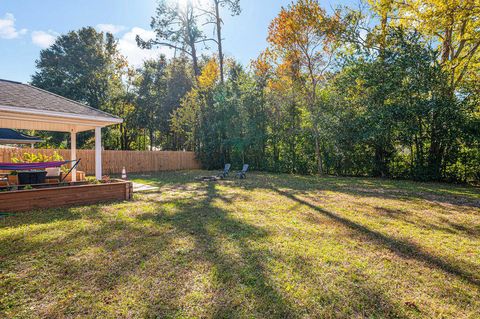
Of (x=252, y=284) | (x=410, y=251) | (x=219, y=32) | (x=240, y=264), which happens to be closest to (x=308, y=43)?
(x=219, y=32)

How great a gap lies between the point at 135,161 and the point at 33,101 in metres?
9.91

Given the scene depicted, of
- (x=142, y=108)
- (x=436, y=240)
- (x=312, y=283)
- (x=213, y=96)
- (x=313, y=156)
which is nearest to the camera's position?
(x=312, y=283)

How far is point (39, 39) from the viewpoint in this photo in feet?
67.2

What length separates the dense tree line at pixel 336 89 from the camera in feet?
31.5

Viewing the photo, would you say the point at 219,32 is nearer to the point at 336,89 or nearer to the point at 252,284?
the point at 336,89

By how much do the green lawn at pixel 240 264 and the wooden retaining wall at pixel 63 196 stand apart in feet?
1.30

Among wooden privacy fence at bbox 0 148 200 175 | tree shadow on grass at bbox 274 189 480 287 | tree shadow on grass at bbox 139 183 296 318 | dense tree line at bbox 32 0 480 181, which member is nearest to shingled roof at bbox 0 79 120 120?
tree shadow on grass at bbox 139 183 296 318

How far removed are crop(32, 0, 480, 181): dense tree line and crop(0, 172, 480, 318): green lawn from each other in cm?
629

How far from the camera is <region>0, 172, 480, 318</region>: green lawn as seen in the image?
2018 mm

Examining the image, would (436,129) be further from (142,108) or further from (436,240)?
(142,108)

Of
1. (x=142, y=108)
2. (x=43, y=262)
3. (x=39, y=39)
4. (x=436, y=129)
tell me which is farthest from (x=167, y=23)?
(x=43, y=262)

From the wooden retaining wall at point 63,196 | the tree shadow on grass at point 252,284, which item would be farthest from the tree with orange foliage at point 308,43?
the tree shadow on grass at point 252,284

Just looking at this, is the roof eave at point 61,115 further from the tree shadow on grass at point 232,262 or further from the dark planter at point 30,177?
the tree shadow on grass at point 232,262

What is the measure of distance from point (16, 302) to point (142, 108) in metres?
21.9
